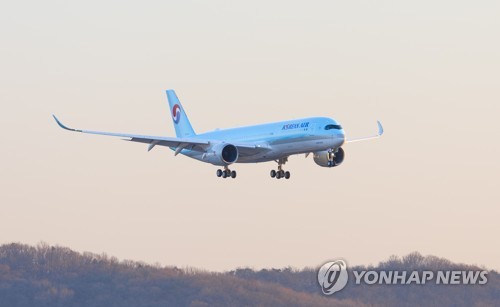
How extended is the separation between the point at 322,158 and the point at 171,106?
26782 mm

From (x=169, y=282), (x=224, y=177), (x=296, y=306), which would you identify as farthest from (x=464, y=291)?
(x=224, y=177)

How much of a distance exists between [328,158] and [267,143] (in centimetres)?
454

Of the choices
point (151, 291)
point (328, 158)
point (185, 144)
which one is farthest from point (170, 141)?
point (151, 291)

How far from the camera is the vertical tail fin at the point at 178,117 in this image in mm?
118812

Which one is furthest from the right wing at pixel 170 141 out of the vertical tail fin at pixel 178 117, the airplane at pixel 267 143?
the vertical tail fin at pixel 178 117

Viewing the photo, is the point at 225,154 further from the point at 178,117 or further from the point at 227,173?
the point at 178,117

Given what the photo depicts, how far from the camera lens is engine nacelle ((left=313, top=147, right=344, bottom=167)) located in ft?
326

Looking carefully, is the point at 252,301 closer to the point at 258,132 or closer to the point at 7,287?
the point at 7,287

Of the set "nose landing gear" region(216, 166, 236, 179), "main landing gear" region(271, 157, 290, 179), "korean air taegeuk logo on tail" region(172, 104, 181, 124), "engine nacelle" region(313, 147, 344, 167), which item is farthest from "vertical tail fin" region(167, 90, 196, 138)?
"engine nacelle" region(313, 147, 344, 167)

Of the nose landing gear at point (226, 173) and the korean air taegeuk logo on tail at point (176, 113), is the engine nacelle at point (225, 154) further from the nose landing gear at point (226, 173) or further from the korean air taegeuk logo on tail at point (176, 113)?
the korean air taegeuk logo on tail at point (176, 113)

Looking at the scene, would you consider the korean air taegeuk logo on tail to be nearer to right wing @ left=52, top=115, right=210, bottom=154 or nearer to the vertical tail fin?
the vertical tail fin

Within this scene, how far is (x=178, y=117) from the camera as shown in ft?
398

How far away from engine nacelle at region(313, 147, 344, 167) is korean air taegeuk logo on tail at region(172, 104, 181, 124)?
23273 mm

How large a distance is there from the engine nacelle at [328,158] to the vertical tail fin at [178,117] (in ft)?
62.1
